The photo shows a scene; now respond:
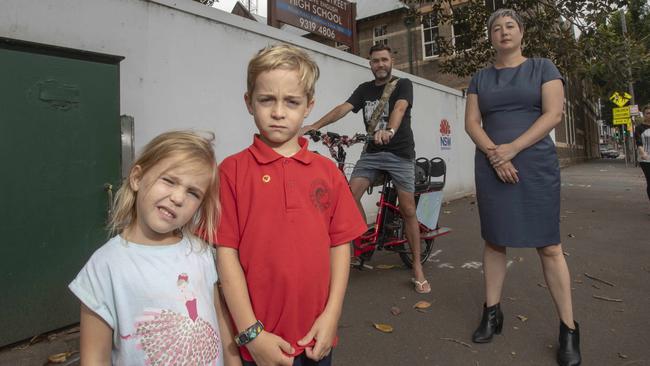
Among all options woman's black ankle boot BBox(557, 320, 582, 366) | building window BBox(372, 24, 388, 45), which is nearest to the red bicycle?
woman's black ankle boot BBox(557, 320, 582, 366)

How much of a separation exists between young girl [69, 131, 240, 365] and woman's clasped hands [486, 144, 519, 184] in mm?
1818

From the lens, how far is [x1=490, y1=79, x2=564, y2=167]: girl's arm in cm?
248

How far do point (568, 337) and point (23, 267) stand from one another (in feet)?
10.9

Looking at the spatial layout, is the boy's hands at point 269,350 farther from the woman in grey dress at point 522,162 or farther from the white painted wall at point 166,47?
the white painted wall at point 166,47

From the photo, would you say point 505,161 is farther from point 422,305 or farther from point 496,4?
point 496,4

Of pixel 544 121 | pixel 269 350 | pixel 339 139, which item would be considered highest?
pixel 339 139

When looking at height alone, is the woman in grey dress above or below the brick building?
below

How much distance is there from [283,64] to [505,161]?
5.59ft

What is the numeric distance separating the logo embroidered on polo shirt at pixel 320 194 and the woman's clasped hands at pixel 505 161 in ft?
5.04

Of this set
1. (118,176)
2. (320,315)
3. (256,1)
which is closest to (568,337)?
(320,315)

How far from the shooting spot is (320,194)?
1.39m

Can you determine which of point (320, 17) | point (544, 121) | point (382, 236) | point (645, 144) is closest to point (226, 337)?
point (544, 121)

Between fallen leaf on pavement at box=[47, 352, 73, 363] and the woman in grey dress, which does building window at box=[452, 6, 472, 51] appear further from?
fallen leaf on pavement at box=[47, 352, 73, 363]

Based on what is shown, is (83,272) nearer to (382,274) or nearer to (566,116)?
(382,274)
